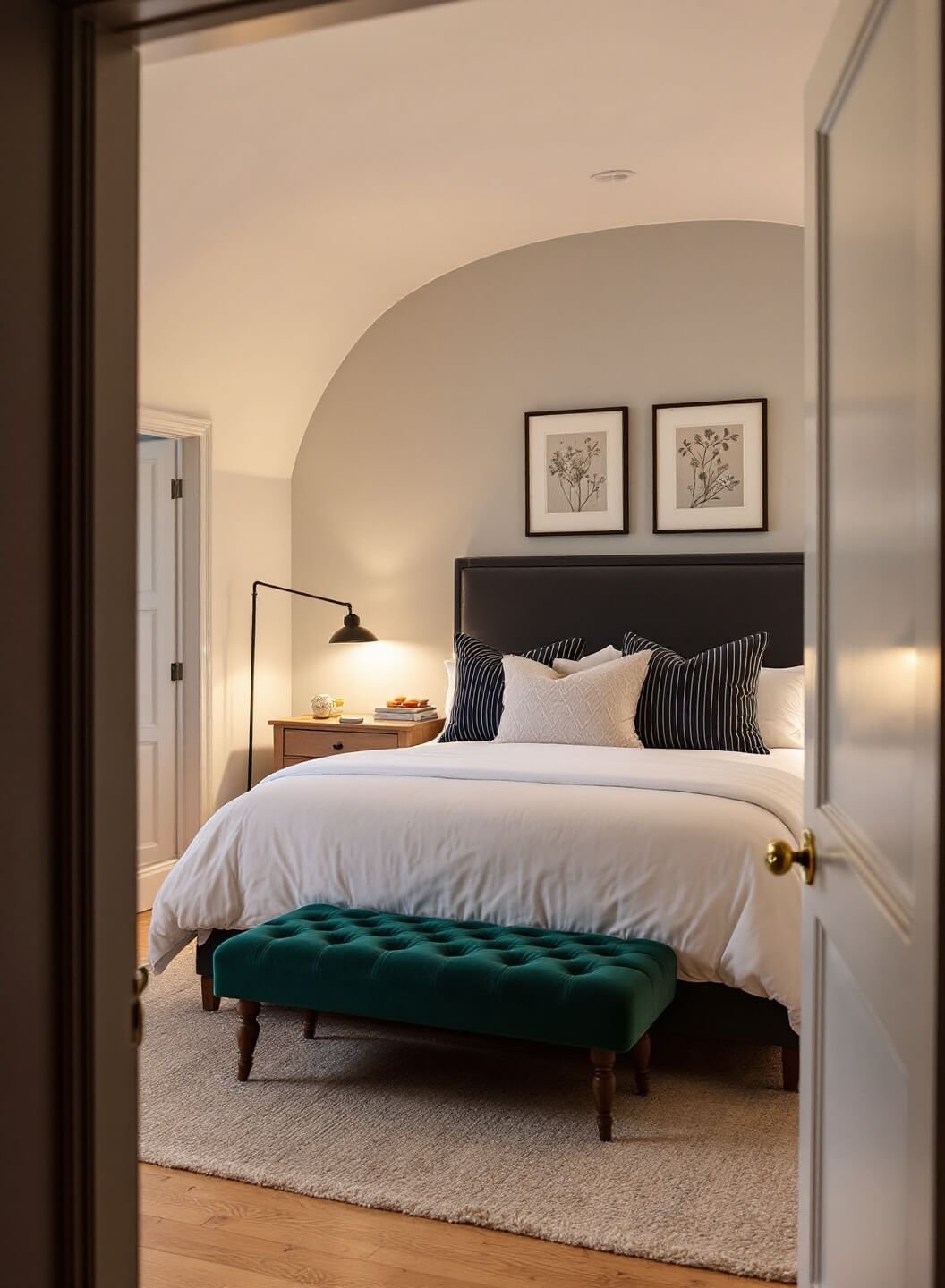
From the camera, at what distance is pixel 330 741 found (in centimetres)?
568

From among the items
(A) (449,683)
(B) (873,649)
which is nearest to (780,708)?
(A) (449,683)

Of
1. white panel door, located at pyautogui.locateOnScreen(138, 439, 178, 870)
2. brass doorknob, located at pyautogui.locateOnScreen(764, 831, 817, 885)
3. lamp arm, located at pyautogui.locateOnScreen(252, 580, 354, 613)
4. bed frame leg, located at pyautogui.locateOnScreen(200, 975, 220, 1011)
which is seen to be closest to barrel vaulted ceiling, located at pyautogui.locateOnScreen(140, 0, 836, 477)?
white panel door, located at pyautogui.locateOnScreen(138, 439, 178, 870)

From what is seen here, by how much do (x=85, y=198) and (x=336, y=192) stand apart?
362 centimetres

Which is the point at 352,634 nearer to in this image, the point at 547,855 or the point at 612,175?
the point at 612,175

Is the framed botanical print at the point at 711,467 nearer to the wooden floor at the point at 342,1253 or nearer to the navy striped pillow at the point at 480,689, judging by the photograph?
the navy striped pillow at the point at 480,689

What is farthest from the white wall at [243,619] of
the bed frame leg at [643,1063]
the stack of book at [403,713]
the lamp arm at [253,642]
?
the bed frame leg at [643,1063]

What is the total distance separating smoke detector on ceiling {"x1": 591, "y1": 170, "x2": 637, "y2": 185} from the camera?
4.78m

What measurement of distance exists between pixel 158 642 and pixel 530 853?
2.71 metres

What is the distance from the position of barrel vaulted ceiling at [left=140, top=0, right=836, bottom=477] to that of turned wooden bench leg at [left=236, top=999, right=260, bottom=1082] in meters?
2.51

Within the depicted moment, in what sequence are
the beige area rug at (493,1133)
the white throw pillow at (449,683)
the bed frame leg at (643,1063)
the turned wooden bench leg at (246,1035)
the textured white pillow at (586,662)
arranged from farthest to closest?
the white throw pillow at (449,683) < the textured white pillow at (586,662) < the turned wooden bench leg at (246,1035) < the bed frame leg at (643,1063) < the beige area rug at (493,1133)

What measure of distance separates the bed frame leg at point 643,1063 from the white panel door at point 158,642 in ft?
9.60

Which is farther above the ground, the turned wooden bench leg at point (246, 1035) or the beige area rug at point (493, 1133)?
the turned wooden bench leg at point (246, 1035)

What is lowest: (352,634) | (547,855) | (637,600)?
(547,855)

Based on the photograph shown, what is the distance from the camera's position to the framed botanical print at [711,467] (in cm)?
553
